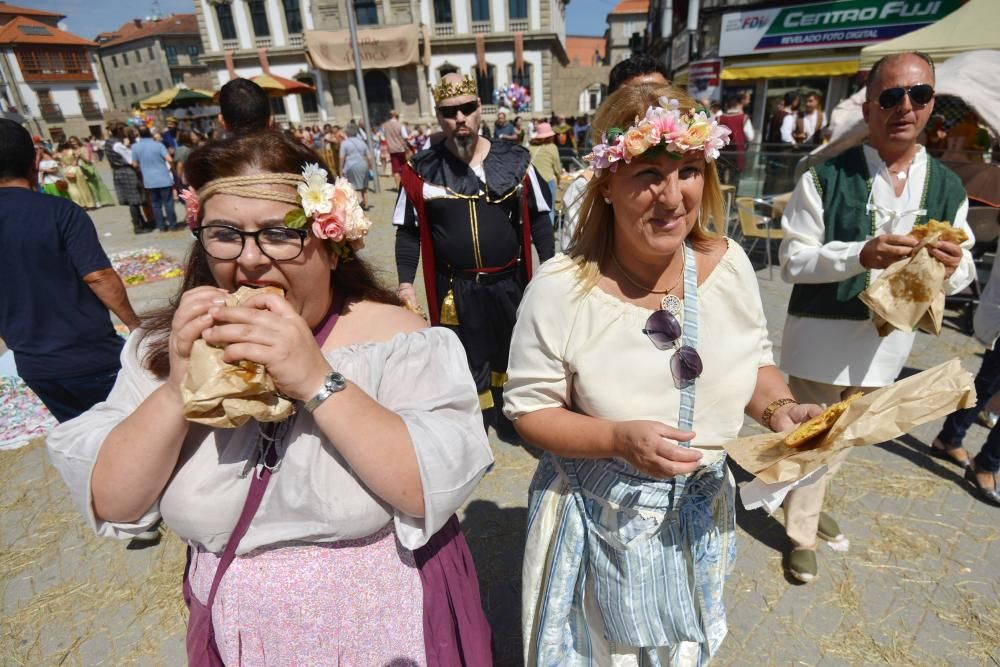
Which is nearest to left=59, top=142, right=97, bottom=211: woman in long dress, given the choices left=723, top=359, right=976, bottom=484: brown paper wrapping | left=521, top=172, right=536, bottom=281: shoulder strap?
left=521, top=172, right=536, bottom=281: shoulder strap

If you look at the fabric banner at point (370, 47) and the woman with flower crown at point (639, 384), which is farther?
the fabric banner at point (370, 47)

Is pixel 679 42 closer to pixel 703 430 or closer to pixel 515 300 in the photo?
pixel 515 300

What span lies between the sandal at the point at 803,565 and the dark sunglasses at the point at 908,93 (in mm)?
2185

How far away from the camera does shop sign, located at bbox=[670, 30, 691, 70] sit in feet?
63.1

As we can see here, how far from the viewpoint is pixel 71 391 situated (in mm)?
2906

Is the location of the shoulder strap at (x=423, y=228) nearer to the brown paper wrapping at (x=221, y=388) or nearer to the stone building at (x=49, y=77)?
the brown paper wrapping at (x=221, y=388)

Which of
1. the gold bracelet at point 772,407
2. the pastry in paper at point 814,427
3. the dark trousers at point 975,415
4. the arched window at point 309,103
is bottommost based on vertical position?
the dark trousers at point 975,415

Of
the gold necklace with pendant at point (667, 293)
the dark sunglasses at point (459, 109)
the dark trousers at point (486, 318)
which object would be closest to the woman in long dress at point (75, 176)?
the dark sunglasses at point (459, 109)

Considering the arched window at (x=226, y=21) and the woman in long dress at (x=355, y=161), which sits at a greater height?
the arched window at (x=226, y=21)

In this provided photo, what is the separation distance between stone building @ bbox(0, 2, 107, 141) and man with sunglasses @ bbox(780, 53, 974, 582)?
6392 centimetres

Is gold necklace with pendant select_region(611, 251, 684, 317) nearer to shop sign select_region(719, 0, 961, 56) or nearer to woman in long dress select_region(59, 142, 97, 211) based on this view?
woman in long dress select_region(59, 142, 97, 211)

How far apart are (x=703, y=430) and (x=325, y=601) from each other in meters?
1.14

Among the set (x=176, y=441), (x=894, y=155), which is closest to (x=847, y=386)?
(x=894, y=155)

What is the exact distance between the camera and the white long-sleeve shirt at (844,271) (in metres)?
2.31
